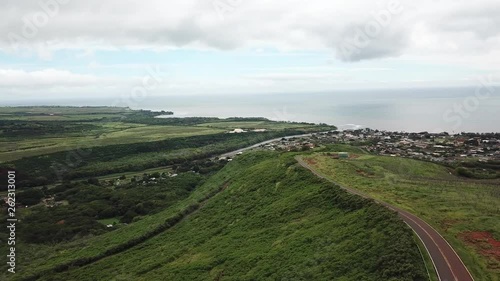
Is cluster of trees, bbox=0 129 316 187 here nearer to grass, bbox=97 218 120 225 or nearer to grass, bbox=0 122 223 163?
grass, bbox=0 122 223 163

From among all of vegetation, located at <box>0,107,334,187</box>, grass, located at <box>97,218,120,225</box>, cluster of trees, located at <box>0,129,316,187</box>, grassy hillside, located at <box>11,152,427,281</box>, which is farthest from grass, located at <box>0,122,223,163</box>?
grassy hillside, located at <box>11,152,427,281</box>

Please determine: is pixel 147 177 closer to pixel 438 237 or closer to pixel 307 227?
pixel 307 227

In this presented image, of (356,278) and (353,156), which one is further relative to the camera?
(353,156)

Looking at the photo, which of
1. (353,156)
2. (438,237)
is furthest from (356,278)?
(353,156)

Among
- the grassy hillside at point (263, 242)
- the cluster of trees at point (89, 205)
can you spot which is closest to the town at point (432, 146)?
the cluster of trees at point (89, 205)

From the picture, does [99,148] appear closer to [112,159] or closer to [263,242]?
[112,159]

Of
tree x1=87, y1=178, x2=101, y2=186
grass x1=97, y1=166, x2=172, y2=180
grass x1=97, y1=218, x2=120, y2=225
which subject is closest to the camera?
grass x1=97, y1=218, x2=120, y2=225
